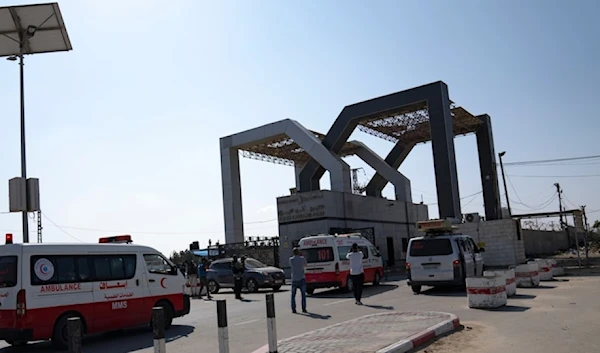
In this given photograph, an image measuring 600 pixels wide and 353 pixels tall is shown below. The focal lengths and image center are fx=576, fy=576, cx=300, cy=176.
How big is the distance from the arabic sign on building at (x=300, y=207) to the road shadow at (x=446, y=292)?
594 inches

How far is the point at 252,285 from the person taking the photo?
81.8ft

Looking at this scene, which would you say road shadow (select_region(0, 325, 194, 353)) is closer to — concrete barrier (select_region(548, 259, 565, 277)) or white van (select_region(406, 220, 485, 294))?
white van (select_region(406, 220, 485, 294))

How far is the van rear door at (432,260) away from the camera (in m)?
18.1

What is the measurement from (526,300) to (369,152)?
32.2 metres

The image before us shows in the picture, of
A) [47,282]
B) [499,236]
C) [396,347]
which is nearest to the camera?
[396,347]

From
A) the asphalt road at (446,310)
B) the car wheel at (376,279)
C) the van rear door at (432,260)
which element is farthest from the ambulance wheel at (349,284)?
the van rear door at (432,260)

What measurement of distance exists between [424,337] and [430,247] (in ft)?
31.8

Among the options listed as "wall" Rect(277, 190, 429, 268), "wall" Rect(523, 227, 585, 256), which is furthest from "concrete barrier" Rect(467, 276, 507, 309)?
"wall" Rect(523, 227, 585, 256)

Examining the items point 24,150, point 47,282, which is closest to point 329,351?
point 47,282

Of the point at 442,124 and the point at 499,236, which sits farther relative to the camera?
the point at 442,124

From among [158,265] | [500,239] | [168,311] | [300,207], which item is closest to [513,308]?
[168,311]

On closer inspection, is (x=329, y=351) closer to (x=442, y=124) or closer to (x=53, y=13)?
(x=53, y=13)

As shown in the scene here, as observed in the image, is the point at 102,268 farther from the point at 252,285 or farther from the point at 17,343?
the point at 252,285

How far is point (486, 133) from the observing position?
43844 mm
